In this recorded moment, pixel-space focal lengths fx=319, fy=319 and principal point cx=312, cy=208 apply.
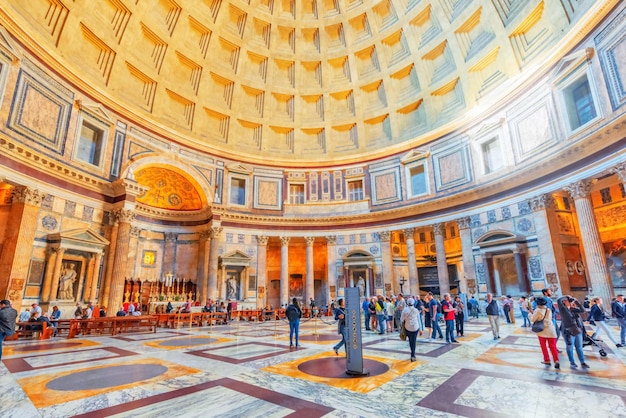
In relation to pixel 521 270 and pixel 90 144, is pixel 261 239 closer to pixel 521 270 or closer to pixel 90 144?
pixel 90 144

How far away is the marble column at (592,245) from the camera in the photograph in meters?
14.3

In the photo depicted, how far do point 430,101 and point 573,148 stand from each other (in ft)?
39.6

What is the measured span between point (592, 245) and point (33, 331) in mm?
24235

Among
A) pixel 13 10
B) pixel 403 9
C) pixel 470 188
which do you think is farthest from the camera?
pixel 403 9

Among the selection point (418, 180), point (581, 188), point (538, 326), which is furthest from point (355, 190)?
point (538, 326)

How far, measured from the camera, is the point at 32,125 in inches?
610

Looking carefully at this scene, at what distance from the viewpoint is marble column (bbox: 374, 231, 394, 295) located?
2464cm

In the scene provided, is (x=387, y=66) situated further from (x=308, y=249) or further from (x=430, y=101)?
(x=308, y=249)

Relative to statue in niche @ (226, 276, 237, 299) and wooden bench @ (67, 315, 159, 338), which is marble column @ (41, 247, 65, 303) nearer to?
wooden bench @ (67, 315, 159, 338)

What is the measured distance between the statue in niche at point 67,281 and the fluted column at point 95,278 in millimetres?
899

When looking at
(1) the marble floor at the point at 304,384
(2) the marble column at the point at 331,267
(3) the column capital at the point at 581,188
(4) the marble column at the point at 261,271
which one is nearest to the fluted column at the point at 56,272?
(1) the marble floor at the point at 304,384

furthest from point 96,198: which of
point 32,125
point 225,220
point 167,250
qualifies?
point 225,220

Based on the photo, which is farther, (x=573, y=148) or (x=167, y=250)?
(x=167, y=250)

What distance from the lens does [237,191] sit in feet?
88.4
